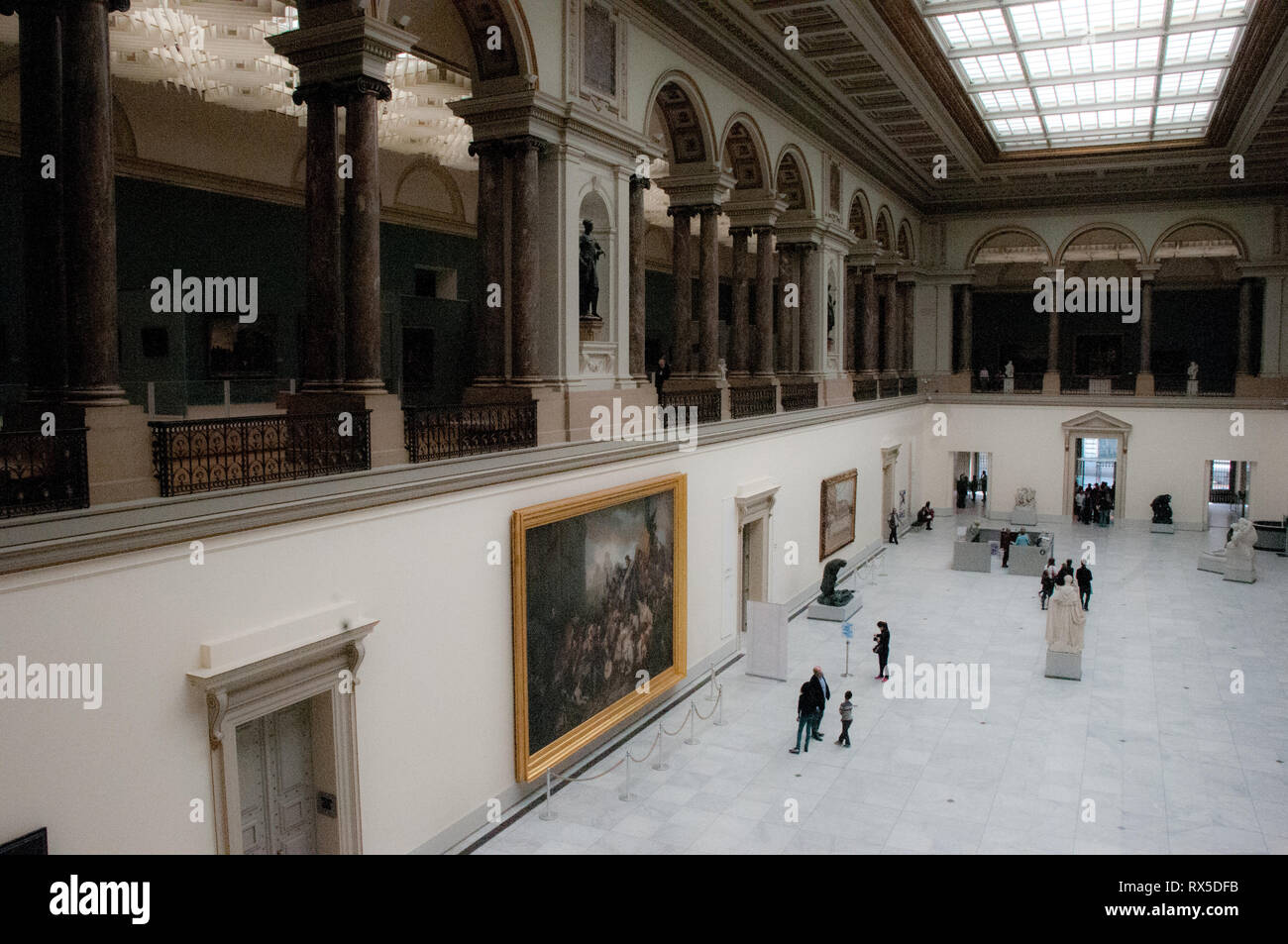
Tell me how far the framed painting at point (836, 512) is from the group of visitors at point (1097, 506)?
1096 centimetres

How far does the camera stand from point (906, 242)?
30.4 m

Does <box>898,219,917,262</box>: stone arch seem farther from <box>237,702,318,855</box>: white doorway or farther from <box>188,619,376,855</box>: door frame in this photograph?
<box>237,702,318,855</box>: white doorway

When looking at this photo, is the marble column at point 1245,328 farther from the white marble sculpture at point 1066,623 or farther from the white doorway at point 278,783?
the white doorway at point 278,783

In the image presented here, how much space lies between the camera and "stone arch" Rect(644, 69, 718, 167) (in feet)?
49.0

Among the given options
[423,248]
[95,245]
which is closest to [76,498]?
[95,245]

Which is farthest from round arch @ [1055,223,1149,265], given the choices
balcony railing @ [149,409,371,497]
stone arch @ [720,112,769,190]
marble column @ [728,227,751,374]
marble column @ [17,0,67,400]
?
marble column @ [17,0,67,400]

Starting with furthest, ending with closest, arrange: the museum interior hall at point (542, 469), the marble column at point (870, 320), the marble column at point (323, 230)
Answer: the marble column at point (870, 320), the marble column at point (323, 230), the museum interior hall at point (542, 469)

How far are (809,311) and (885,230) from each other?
802 centimetres

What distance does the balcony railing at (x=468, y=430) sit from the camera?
9.23 m

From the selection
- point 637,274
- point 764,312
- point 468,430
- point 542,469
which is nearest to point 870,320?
point 764,312

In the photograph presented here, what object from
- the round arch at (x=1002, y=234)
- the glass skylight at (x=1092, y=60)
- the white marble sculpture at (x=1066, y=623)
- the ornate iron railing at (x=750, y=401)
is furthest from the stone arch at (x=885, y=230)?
the white marble sculpture at (x=1066, y=623)

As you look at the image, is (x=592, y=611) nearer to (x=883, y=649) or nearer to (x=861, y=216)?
(x=883, y=649)

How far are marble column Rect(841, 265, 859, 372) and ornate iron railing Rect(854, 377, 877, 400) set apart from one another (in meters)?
0.48

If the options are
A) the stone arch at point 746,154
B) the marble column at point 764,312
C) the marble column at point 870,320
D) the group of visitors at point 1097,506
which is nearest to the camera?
the stone arch at point 746,154
